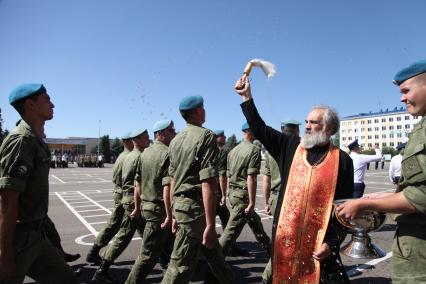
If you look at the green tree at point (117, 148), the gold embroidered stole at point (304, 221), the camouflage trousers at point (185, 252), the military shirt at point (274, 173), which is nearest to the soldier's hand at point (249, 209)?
the military shirt at point (274, 173)

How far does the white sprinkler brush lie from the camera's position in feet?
10.1

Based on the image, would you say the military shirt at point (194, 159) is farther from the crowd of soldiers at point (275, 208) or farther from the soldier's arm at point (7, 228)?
the soldier's arm at point (7, 228)

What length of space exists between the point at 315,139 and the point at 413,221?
1035 mm

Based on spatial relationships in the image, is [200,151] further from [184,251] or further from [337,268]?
[337,268]

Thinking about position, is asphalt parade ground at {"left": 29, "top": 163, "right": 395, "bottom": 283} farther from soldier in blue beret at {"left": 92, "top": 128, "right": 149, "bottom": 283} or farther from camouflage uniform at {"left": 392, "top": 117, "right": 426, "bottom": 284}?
camouflage uniform at {"left": 392, "top": 117, "right": 426, "bottom": 284}

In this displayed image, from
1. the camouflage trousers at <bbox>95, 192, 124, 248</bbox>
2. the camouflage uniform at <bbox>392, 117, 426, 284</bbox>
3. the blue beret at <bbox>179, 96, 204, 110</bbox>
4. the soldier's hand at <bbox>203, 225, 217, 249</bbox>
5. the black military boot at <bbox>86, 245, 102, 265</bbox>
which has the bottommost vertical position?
the black military boot at <bbox>86, 245, 102, 265</bbox>

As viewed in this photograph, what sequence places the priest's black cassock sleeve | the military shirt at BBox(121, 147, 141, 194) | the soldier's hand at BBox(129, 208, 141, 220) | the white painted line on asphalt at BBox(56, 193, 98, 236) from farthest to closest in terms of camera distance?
the white painted line on asphalt at BBox(56, 193, 98, 236) → the military shirt at BBox(121, 147, 141, 194) → the soldier's hand at BBox(129, 208, 141, 220) → the priest's black cassock sleeve

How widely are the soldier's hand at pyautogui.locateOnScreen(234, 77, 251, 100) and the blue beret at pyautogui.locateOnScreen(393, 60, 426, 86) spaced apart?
1284 millimetres

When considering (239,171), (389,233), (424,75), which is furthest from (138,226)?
(389,233)

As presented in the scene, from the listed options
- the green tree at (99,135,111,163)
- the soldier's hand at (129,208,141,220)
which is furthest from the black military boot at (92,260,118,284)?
the green tree at (99,135,111,163)

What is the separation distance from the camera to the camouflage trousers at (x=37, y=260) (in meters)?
2.85

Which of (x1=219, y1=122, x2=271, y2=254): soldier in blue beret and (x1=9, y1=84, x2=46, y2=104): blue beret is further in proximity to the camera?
(x1=219, y1=122, x2=271, y2=254): soldier in blue beret

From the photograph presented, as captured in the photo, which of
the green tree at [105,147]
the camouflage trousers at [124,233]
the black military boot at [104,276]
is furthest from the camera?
the green tree at [105,147]

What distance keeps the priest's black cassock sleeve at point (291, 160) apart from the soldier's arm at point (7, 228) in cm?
198
